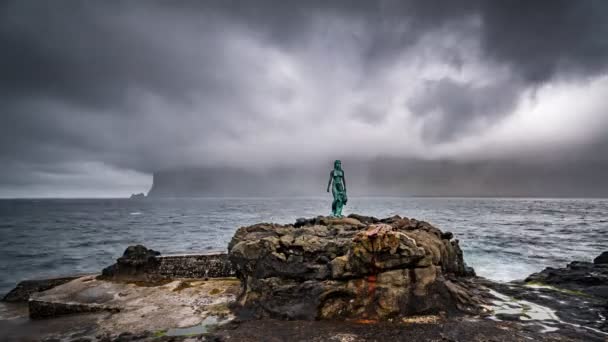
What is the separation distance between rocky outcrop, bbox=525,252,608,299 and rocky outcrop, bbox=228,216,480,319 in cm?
703

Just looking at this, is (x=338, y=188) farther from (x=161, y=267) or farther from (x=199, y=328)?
(x=199, y=328)

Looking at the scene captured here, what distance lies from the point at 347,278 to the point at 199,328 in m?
4.98

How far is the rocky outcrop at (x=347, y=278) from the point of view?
390 inches

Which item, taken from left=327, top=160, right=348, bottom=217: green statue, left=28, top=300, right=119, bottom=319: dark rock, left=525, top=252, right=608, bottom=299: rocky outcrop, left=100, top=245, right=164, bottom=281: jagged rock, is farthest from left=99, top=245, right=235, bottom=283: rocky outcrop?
left=525, top=252, right=608, bottom=299: rocky outcrop

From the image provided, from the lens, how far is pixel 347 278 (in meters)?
10.4

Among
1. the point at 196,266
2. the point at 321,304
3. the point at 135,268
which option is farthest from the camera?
the point at 196,266

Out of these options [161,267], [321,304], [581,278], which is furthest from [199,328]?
[581,278]

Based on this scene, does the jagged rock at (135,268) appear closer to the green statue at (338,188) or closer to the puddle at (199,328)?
the puddle at (199,328)

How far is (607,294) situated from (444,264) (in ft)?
22.5

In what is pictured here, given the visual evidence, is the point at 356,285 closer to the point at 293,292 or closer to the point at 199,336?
the point at 293,292

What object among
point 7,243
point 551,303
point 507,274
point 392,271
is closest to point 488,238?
point 507,274

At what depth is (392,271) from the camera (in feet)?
33.6

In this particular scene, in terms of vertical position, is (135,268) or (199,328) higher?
(135,268)

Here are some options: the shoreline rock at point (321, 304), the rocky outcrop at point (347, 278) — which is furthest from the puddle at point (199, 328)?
the rocky outcrop at point (347, 278)
